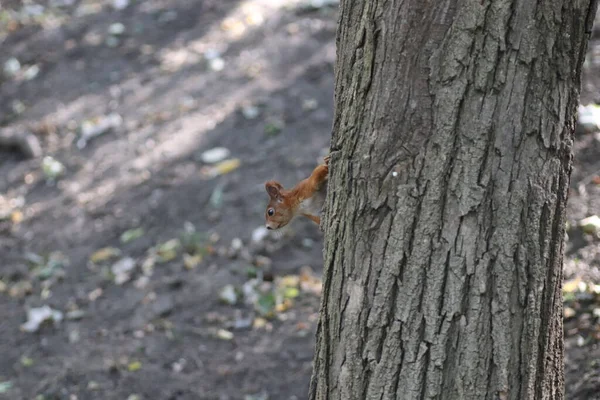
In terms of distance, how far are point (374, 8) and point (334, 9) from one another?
5283 mm

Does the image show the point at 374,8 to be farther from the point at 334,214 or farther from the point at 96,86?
the point at 96,86

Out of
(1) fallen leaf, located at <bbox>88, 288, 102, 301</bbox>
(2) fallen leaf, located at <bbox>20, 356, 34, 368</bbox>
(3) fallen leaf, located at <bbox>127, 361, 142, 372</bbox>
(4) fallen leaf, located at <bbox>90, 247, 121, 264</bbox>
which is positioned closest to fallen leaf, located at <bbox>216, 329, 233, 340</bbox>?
(3) fallen leaf, located at <bbox>127, 361, 142, 372</bbox>

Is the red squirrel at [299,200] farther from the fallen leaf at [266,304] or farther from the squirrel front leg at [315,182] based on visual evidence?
the fallen leaf at [266,304]

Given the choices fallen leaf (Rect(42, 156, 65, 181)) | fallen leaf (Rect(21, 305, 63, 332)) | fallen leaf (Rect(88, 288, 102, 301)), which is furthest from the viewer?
fallen leaf (Rect(42, 156, 65, 181))

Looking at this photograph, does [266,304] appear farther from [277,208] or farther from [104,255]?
[277,208]

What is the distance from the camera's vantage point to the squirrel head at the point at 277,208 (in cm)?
272

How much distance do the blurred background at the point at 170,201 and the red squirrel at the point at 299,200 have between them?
111cm

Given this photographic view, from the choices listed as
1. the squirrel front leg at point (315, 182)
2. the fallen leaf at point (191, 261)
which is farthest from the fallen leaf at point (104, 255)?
the squirrel front leg at point (315, 182)

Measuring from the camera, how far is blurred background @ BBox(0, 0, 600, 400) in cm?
371

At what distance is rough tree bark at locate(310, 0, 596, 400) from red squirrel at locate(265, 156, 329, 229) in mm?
528

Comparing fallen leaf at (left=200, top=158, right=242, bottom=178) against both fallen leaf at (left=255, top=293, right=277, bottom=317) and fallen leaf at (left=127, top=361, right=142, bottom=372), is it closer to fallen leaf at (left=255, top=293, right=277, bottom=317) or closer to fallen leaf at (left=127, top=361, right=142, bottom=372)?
fallen leaf at (left=255, top=293, right=277, bottom=317)

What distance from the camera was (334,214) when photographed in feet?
6.61

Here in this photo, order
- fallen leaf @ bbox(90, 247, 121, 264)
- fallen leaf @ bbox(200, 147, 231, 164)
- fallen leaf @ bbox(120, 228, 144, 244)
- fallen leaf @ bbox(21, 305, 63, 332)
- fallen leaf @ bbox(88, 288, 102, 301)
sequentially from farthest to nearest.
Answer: fallen leaf @ bbox(200, 147, 231, 164)
fallen leaf @ bbox(120, 228, 144, 244)
fallen leaf @ bbox(90, 247, 121, 264)
fallen leaf @ bbox(88, 288, 102, 301)
fallen leaf @ bbox(21, 305, 63, 332)

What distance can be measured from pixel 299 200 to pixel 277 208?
0.13 meters
